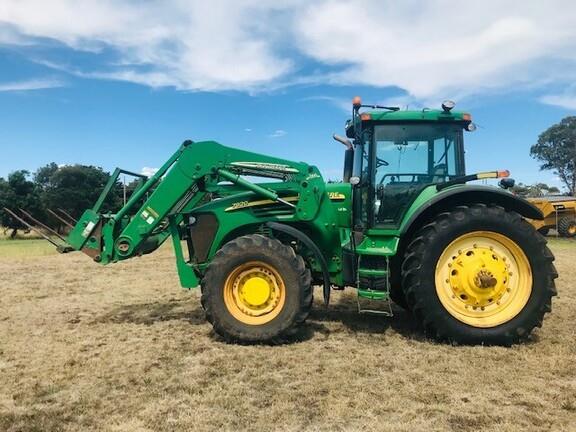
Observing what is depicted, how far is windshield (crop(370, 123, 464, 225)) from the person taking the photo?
6.12 metres

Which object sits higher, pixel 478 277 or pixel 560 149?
pixel 560 149

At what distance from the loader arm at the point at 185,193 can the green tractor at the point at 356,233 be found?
0.02 metres

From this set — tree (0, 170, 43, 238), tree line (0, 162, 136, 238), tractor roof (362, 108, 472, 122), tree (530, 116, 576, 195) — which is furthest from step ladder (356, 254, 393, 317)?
tree (530, 116, 576, 195)

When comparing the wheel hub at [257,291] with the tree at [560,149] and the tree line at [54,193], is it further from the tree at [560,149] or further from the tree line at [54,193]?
the tree at [560,149]

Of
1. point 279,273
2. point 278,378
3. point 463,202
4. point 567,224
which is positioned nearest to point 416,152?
point 463,202

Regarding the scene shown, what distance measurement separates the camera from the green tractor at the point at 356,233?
5559 millimetres

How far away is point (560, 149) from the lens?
6100 centimetres

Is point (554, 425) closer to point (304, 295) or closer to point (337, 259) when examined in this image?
point (304, 295)

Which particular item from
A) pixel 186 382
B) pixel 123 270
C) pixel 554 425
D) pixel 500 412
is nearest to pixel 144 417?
pixel 186 382

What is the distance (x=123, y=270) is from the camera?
42.7 ft

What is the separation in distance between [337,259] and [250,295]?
1.34 metres

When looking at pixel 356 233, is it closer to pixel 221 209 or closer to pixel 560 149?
pixel 221 209

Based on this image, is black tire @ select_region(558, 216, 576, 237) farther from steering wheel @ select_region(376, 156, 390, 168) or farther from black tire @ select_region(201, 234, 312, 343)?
black tire @ select_region(201, 234, 312, 343)

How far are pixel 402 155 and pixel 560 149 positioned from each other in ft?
208
